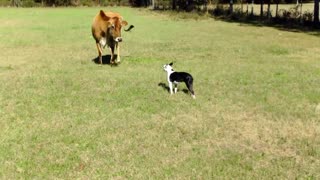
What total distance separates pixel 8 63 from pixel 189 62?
23.1 ft

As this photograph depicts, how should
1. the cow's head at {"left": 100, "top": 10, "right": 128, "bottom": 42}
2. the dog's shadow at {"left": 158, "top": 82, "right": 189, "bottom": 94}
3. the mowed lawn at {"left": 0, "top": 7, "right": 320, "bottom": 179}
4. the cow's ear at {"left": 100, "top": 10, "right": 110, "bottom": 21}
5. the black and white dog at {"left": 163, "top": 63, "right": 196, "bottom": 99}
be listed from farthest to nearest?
the cow's ear at {"left": 100, "top": 10, "right": 110, "bottom": 21}
the cow's head at {"left": 100, "top": 10, "right": 128, "bottom": 42}
the dog's shadow at {"left": 158, "top": 82, "right": 189, "bottom": 94}
the black and white dog at {"left": 163, "top": 63, "right": 196, "bottom": 99}
the mowed lawn at {"left": 0, "top": 7, "right": 320, "bottom": 179}

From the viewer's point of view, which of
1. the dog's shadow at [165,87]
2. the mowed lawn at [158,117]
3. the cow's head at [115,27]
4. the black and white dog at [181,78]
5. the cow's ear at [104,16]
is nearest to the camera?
the mowed lawn at [158,117]

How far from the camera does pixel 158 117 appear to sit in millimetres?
9000

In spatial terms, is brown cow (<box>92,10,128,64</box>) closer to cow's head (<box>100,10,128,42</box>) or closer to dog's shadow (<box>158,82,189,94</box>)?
cow's head (<box>100,10,128,42</box>)

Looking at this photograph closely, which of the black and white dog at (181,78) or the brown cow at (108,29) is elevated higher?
the brown cow at (108,29)

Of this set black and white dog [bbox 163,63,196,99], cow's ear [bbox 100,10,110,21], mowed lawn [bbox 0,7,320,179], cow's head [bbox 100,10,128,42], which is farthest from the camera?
cow's ear [bbox 100,10,110,21]

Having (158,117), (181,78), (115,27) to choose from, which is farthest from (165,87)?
(115,27)

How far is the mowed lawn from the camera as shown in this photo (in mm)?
6723

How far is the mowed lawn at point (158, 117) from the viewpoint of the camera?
6723 mm

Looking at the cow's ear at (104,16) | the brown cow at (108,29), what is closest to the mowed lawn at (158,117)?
the brown cow at (108,29)

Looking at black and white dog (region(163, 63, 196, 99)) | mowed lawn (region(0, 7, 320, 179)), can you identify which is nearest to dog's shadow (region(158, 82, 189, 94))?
mowed lawn (region(0, 7, 320, 179))

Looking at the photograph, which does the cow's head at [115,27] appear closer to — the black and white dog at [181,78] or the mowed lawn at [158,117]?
the mowed lawn at [158,117]

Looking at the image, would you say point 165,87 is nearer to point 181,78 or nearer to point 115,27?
point 181,78

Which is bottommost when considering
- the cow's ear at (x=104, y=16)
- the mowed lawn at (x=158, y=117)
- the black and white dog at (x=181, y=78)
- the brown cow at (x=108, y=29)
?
the mowed lawn at (x=158, y=117)
